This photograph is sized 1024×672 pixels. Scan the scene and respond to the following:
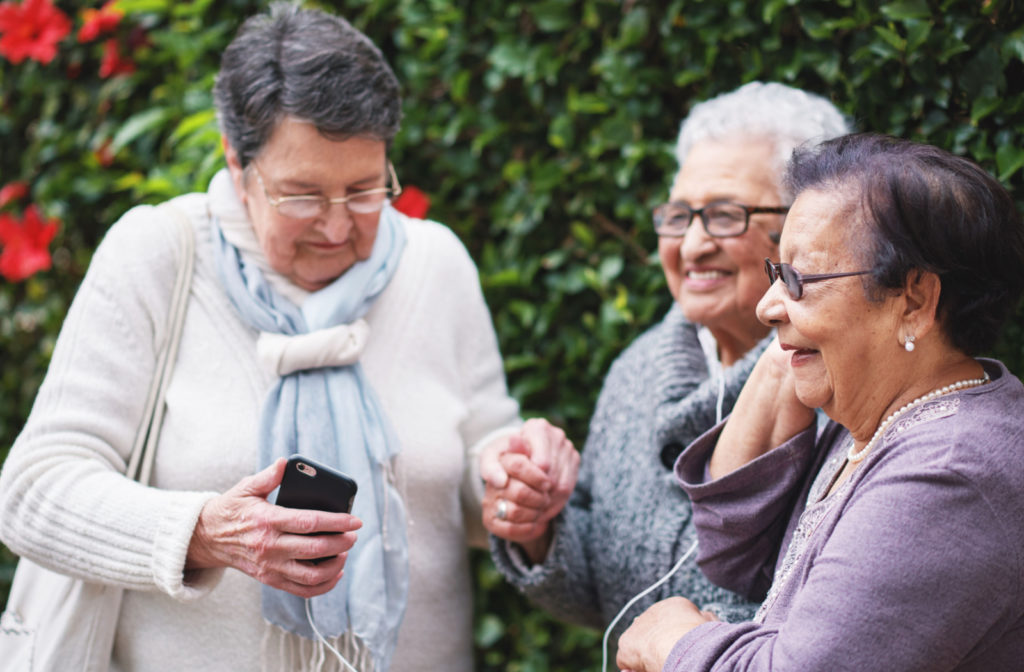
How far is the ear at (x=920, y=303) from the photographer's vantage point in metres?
1.51

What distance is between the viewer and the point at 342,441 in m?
2.20

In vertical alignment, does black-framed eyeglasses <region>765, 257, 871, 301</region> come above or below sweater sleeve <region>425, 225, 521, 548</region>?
above

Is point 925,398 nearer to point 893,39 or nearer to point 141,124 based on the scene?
point 893,39

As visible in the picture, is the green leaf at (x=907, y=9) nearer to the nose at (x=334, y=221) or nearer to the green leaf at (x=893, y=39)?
the green leaf at (x=893, y=39)

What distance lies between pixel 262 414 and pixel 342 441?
19 centimetres

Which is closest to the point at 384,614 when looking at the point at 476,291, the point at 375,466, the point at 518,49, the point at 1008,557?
the point at 375,466

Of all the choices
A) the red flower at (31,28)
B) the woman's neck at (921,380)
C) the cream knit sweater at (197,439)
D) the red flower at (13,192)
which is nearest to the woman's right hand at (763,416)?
the woman's neck at (921,380)

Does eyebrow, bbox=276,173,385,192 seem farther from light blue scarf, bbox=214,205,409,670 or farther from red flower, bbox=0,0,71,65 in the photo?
red flower, bbox=0,0,71,65

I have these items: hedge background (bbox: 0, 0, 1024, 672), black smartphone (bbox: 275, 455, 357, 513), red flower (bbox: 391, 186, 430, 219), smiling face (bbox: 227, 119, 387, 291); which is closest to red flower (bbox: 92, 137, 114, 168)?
hedge background (bbox: 0, 0, 1024, 672)

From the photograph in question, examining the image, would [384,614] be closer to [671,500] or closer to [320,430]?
[320,430]

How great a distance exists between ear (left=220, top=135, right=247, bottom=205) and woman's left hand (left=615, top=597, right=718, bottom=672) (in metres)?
1.35

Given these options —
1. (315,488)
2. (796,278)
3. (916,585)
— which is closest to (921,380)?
(796,278)

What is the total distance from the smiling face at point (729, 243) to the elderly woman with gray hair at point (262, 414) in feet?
2.03

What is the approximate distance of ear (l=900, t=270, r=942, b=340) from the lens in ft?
4.97
